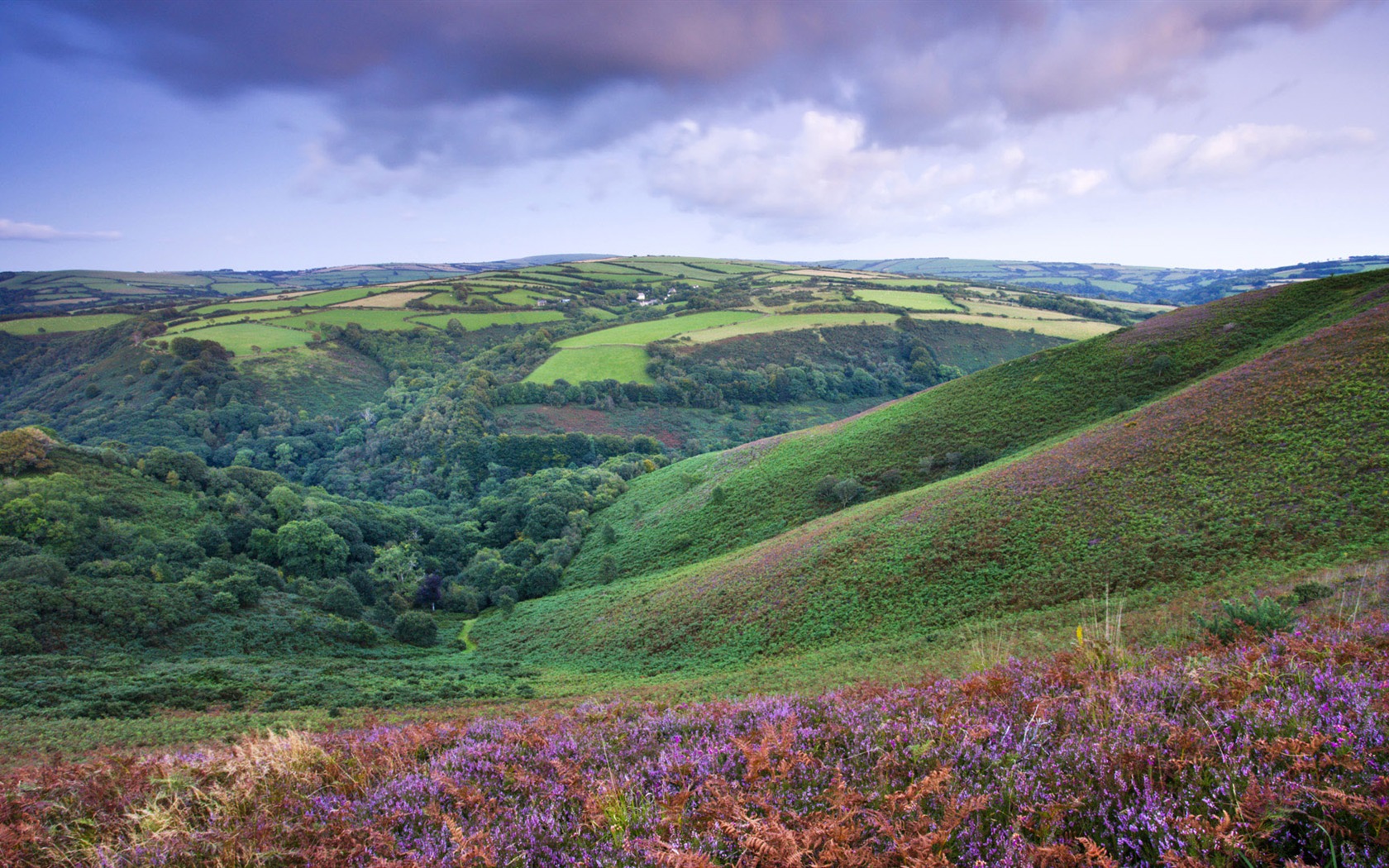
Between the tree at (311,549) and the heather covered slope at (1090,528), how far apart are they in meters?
27.5

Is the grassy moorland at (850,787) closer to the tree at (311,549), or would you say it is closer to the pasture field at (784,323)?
the tree at (311,549)

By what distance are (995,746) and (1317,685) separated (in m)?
2.60

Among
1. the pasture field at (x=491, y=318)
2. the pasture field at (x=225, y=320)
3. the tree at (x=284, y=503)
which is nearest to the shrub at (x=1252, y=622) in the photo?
the tree at (x=284, y=503)

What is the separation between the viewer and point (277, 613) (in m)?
40.2

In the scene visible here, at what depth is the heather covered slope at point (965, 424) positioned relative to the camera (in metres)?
42.6

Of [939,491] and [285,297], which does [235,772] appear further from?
[285,297]

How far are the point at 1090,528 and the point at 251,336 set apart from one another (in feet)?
520

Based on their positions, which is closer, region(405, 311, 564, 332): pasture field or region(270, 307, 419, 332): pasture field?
region(270, 307, 419, 332): pasture field

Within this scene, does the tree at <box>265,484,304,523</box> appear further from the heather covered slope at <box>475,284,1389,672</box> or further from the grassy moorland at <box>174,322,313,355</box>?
the grassy moorland at <box>174,322,313,355</box>

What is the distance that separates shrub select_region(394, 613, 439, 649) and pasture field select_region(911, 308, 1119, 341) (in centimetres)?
13082

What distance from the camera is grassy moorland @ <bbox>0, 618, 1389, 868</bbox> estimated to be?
3.18 meters

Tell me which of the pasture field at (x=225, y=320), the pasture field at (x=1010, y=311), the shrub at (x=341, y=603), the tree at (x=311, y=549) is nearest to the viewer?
the shrub at (x=341, y=603)

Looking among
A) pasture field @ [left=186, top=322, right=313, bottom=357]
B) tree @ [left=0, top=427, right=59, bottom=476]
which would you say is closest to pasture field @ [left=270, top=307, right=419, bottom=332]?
pasture field @ [left=186, top=322, right=313, bottom=357]

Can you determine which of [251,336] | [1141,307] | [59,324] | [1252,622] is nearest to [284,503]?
[1252,622]
